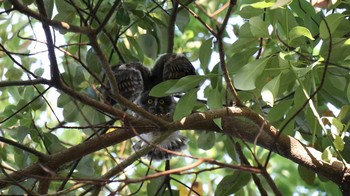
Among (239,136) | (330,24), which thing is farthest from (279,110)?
(330,24)

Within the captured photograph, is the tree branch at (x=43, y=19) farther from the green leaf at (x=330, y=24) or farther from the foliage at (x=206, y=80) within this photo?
the green leaf at (x=330, y=24)

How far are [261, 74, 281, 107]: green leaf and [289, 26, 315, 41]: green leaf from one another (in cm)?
12

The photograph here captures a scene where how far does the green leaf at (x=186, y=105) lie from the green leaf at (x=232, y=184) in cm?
43

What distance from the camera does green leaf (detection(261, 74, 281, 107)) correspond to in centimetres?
163

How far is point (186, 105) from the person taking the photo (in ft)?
6.15

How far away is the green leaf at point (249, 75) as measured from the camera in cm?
163

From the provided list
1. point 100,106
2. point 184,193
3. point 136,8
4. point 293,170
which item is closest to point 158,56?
point 136,8

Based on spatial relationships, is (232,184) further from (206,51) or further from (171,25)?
(171,25)

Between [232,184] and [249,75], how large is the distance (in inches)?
25.4

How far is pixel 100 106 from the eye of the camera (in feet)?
5.43

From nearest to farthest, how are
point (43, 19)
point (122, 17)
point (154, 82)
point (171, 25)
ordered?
point (43, 19)
point (122, 17)
point (171, 25)
point (154, 82)

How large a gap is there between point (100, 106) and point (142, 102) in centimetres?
79

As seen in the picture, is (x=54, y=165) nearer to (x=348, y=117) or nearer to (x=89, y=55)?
(x=89, y=55)

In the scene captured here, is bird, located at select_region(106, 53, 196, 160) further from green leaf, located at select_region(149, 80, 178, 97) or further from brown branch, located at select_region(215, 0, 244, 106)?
brown branch, located at select_region(215, 0, 244, 106)
